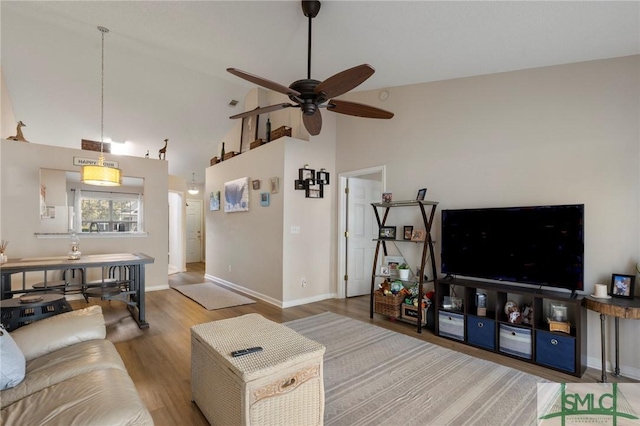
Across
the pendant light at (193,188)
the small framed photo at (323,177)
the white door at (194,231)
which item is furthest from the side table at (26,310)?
the white door at (194,231)

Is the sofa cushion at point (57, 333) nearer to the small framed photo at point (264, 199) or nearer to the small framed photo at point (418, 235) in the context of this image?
the small framed photo at point (264, 199)

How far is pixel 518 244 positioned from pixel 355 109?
205cm

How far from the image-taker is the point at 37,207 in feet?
15.4

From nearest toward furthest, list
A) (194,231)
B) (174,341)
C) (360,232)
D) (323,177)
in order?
(174,341)
(323,177)
(360,232)
(194,231)

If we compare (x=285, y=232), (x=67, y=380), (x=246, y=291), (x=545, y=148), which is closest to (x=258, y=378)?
(x=67, y=380)

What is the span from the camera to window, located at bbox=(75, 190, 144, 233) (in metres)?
5.33

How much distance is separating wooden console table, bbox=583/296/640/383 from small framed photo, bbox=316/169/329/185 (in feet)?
11.2

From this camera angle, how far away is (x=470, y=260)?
10.7 ft

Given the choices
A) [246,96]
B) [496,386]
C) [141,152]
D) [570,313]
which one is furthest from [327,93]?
[141,152]

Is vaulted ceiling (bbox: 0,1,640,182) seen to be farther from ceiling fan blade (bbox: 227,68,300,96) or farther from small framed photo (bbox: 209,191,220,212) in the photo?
small framed photo (bbox: 209,191,220,212)

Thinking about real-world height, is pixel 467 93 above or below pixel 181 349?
above

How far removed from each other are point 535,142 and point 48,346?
4.19 meters

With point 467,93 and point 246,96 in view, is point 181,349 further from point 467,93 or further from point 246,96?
point 246,96

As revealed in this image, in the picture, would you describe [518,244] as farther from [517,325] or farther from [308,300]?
[308,300]
